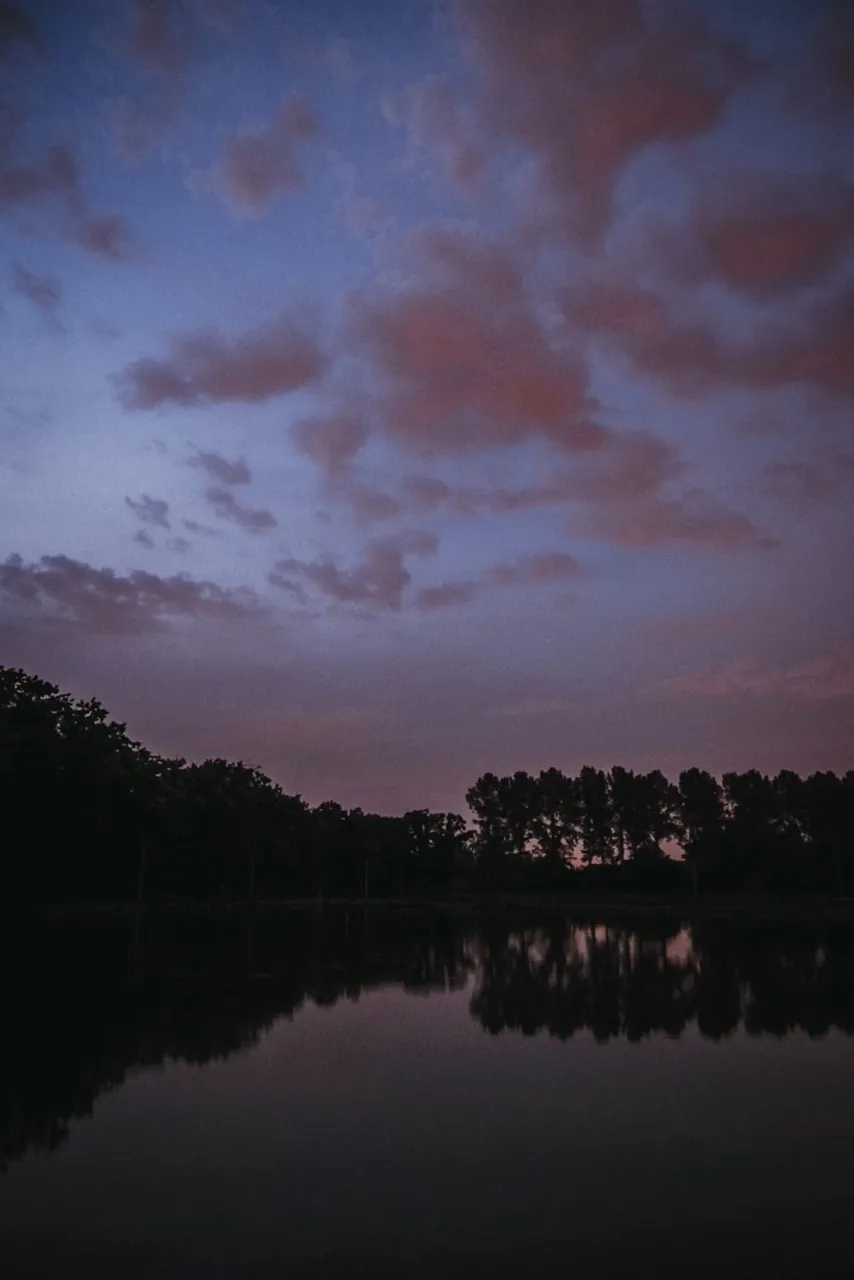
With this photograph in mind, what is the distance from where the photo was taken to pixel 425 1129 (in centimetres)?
1108

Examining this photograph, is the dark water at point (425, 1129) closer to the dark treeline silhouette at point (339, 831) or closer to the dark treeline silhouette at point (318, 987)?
the dark treeline silhouette at point (318, 987)

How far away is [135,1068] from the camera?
553 inches

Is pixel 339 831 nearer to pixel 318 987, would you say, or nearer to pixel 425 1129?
pixel 318 987

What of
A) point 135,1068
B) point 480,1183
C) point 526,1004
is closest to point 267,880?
point 526,1004

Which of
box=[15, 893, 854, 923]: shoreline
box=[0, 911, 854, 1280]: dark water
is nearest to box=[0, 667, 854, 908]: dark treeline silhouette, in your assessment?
box=[15, 893, 854, 923]: shoreline

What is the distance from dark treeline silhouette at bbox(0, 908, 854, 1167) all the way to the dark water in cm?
14

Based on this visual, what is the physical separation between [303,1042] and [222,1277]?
31.9 ft

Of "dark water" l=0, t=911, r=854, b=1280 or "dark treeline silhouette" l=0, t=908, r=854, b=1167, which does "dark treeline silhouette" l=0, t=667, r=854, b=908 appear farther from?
"dark water" l=0, t=911, r=854, b=1280

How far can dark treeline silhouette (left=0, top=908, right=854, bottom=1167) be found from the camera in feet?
48.6

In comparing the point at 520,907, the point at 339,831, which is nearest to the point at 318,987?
the point at 520,907

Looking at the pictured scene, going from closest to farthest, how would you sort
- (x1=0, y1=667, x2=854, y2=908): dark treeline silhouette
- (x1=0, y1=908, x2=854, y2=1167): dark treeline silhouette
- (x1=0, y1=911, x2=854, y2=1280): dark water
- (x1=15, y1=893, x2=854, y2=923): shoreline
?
(x1=0, y1=911, x2=854, y2=1280): dark water
(x1=0, y1=908, x2=854, y2=1167): dark treeline silhouette
(x1=0, y1=667, x2=854, y2=908): dark treeline silhouette
(x1=15, y1=893, x2=854, y2=923): shoreline

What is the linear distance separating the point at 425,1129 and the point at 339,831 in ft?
292

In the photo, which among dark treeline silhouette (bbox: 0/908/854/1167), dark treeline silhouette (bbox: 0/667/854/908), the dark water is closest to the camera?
the dark water

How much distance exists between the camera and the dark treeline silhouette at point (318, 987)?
14805mm
